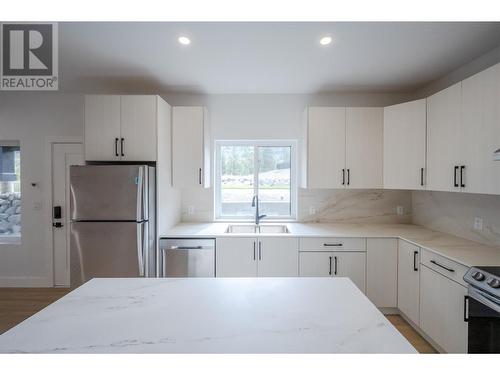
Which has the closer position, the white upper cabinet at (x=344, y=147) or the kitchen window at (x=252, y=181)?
the white upper cabinet at (x=344, y=147)

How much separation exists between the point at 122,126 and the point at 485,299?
317cm

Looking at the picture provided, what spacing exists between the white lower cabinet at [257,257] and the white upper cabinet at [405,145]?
135 cm

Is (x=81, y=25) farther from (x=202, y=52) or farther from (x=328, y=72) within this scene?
(x=328, y=72)

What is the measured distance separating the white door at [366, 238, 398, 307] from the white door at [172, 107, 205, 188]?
2.02 metres

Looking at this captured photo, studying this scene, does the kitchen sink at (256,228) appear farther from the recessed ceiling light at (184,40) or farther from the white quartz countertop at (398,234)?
the recessed ceiling light at (184,40)

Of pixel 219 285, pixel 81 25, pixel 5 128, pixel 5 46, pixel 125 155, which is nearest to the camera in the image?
pixel 219 285

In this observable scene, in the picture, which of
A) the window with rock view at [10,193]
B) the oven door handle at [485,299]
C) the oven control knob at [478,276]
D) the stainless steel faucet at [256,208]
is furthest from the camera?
the window with rock view at [10,193]

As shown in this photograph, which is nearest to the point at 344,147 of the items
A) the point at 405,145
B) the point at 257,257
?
the point at 405,145

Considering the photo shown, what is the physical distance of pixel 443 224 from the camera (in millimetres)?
2676

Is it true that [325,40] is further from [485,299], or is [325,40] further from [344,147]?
[485,299]

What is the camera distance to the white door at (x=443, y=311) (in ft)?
5.77

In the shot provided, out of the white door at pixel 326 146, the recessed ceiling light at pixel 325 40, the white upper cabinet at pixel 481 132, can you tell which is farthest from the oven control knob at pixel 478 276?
the recessed ceiling light at pixel 325 40

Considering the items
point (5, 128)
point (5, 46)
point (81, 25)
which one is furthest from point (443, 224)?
point (5, 128)

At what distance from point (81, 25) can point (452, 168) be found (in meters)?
3.20
